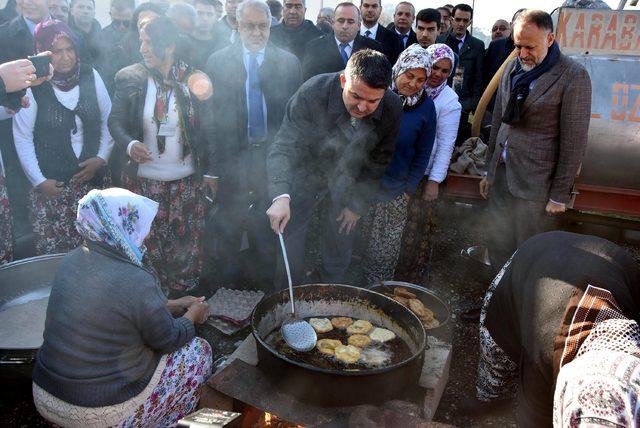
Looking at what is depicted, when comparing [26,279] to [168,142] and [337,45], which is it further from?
[337,45]

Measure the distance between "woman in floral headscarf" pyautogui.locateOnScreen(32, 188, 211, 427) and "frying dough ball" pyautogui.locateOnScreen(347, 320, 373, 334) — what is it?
129 cm

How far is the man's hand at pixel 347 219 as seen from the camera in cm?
400

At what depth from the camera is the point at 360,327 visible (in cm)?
327

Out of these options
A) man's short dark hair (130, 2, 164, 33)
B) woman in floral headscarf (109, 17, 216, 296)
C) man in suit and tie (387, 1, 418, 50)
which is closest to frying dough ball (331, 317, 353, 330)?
woman in floral headscarf (109, 17, 216, 296)

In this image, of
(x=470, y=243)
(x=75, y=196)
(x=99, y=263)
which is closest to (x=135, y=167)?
(x=75, y=196)

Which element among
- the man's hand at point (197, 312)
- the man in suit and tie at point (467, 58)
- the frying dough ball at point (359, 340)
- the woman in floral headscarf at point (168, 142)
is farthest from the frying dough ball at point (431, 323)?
the man in suit and tie at point (467, 58)

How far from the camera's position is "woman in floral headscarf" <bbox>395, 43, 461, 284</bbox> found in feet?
14.4

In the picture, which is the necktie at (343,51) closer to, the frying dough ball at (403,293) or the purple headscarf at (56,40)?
the purple headscarf at (56,40)

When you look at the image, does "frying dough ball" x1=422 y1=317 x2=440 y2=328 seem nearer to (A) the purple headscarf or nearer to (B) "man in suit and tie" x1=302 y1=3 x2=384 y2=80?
(B) "man in suit and tie" x1=302 y1=3 x2=384 y2=80

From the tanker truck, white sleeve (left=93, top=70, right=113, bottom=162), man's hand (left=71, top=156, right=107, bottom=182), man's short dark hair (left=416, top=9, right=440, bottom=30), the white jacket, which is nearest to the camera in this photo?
man's hand (left=71, top=156, right=107, bottom=182)

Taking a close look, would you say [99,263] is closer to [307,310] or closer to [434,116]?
[307,310]

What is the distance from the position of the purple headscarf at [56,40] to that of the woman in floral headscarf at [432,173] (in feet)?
10.6

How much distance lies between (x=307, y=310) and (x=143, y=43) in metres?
2.67

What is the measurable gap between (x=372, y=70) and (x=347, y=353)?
6.26 feet
